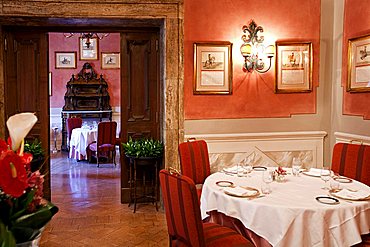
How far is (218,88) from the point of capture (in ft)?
17.4

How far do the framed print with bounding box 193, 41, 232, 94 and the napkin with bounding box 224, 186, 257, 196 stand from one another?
2.24 meters

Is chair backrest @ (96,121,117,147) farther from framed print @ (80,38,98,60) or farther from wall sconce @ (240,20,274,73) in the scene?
wall sconce @ (240,20,274,73)

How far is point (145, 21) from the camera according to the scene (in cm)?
523

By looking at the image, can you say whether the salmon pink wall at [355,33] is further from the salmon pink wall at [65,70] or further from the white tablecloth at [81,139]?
the salmon pink wall at [65,70]

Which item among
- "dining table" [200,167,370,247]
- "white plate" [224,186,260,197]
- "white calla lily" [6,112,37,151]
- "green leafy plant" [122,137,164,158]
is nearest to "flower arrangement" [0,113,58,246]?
"white calla lily" [6,112,37,151]

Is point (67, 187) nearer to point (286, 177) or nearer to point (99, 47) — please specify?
point (286, 177)

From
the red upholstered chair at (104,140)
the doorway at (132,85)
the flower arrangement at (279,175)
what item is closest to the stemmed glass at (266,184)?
the flower arrangement at (279,175)

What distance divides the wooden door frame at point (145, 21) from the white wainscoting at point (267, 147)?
35cm

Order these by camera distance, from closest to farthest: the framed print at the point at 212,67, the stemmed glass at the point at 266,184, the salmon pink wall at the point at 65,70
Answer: the stemmed glass at the point at 266,184 < the framed print at the point at 212,67 < the salmon pink wall at the point at 65,70

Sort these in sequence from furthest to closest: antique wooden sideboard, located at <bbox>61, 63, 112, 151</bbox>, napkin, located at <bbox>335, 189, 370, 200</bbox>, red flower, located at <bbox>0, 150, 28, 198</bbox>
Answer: antique wooden sideboard, located at <bbox>61, 63, 112, 151</bbox>
napkin, located at <bbox>335, 189, 370, 200</bbox>
red flower, located at <bbox>0, 150, 28, 198</bbox>

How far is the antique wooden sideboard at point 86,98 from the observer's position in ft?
36.1

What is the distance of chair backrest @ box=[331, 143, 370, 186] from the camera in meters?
3.80

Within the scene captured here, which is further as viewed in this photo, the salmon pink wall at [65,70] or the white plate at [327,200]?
the salmon pink wall at [65,70]

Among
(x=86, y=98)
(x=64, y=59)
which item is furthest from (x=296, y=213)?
(x=64, y=59)
